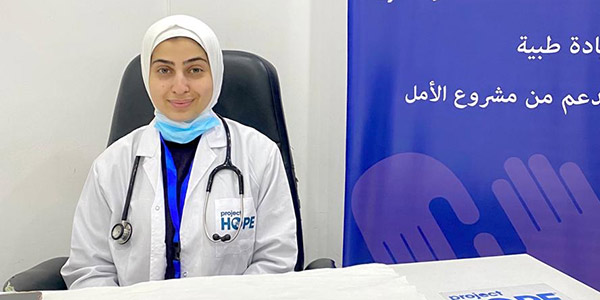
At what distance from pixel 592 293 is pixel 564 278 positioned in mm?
59

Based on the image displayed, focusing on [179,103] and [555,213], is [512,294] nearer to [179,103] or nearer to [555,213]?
[179,103]

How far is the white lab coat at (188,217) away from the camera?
4.23 feet

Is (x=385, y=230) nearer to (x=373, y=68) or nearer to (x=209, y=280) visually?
(x=373, y=68)

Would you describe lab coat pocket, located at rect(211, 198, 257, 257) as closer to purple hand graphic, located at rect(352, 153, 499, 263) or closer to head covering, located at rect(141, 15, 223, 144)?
head covering, located at rect(141, 15, 223, 144)

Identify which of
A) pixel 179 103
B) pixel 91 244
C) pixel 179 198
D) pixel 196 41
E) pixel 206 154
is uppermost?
pixel 196 41

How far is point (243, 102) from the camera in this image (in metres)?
1.53

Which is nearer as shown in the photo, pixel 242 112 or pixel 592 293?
pixel 592 293

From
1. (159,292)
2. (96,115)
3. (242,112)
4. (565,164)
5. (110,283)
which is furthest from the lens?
(96,115)

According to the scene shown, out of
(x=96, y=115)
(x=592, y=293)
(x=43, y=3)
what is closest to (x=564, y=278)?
(x=592, y=293)

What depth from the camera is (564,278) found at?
90cm

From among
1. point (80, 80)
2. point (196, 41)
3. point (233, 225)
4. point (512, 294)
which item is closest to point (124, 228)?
point (233, 225)

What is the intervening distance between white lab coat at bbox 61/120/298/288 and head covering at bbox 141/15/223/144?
3 cm

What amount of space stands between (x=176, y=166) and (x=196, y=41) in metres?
0.31

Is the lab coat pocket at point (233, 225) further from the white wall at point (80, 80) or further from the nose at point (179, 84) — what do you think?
the white wall at point (80, 80)
